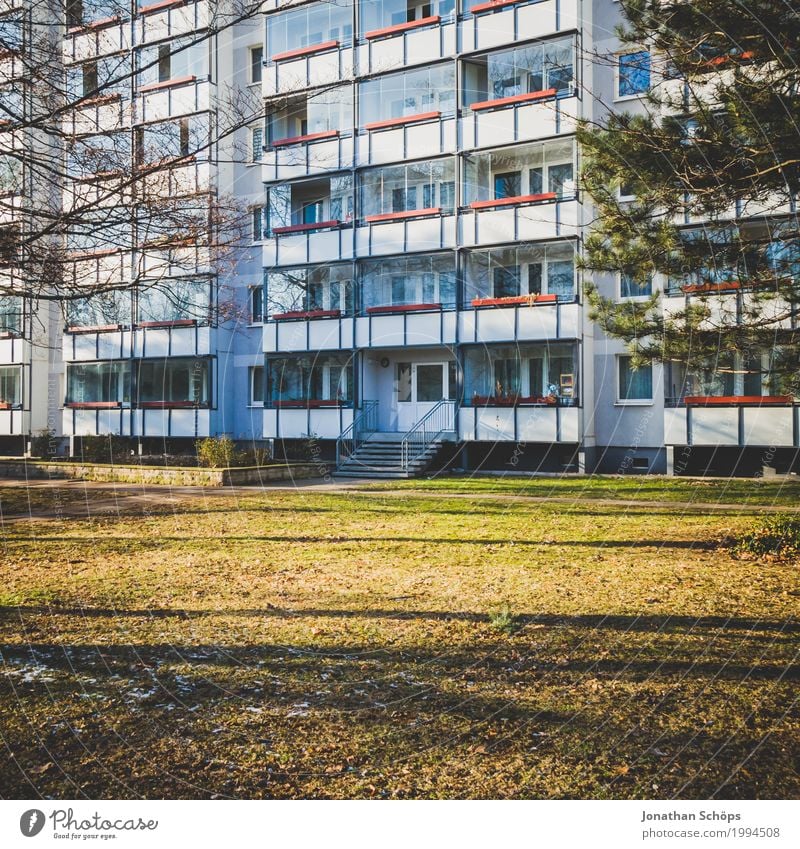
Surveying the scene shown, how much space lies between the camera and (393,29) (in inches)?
972

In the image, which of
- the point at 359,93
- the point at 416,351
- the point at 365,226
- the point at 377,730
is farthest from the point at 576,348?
the point at 377,730

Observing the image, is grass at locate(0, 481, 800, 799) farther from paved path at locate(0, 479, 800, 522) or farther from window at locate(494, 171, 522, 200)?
window at locate(494, 171, 522, 200)

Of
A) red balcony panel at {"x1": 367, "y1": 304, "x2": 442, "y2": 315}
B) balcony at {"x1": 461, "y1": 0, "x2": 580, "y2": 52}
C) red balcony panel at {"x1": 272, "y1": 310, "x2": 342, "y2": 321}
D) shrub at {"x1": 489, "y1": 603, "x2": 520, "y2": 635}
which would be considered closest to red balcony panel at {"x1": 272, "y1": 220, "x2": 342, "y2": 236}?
red balcony panel at {"x1": 272, "y1": 310, "x2": 342, "y2": 321}

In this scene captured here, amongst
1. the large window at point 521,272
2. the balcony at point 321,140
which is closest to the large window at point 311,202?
the balcony at point 321,140

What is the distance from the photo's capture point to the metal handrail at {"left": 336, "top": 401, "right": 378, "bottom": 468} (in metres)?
24.8

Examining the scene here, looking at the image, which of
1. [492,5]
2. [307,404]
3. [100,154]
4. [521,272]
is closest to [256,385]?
[307,404]

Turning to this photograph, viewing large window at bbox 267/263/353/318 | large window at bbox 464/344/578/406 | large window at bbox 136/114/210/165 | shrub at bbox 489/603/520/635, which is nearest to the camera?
shrub at bbox 489/603/520/635

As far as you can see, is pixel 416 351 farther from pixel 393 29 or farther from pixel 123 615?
pixel 123 615

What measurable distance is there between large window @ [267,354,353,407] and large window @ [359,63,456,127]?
7832 mm

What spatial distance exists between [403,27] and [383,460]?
1345 centimetres

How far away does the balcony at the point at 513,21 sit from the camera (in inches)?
872

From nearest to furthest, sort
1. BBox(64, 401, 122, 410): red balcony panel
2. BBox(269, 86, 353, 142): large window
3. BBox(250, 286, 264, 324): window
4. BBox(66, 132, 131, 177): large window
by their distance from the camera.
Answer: BBox(66, 132, 131, 177): large window < BBox(269, 86, 353, 142): large window < BBox(250, 286, 264, 324): window < BBox(64, 401, 122, 410): red balcony panel

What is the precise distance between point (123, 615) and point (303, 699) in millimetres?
2704

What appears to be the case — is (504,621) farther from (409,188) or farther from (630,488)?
(409,188)
